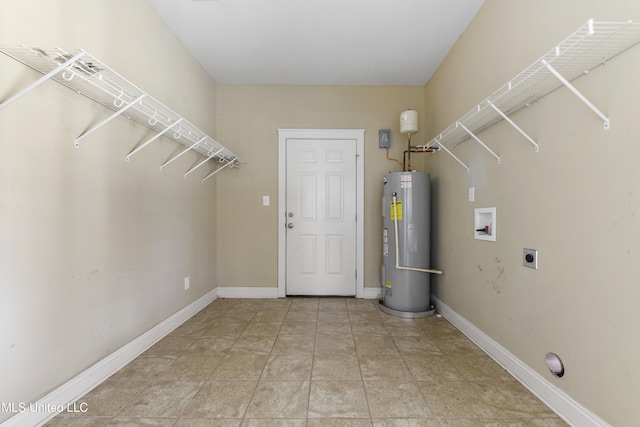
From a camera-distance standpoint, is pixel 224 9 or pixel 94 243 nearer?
pixel 94 243

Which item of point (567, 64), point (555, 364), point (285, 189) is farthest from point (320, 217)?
point (567, 64)

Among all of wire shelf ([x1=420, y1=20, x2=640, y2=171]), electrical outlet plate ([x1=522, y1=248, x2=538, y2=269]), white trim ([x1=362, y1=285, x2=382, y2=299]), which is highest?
wire shelf ([x1=420, y1=20, x2=640, y2=171])

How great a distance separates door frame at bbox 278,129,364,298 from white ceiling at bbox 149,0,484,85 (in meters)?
0.62

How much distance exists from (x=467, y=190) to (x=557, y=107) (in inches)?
40.6

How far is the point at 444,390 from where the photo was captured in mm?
1663

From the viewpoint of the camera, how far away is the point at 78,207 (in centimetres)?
157

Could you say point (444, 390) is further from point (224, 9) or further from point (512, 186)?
point (224, 9)

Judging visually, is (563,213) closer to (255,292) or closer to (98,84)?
(98,84)

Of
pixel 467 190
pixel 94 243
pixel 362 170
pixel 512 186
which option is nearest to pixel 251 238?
pixel 362 170

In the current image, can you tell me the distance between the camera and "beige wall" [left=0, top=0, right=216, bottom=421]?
4.12 feet

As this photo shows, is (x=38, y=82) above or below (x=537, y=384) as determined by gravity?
above

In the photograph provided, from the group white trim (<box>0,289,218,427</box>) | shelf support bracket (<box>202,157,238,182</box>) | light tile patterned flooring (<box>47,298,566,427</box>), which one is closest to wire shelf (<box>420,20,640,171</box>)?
light tile patterned flooring (<box>47,298,566,427</box>)

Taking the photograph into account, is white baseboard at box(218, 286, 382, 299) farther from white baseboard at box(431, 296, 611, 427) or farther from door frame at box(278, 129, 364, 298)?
white baseboard at box(431, 296, 611, 427)

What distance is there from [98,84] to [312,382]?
6.84 ft
